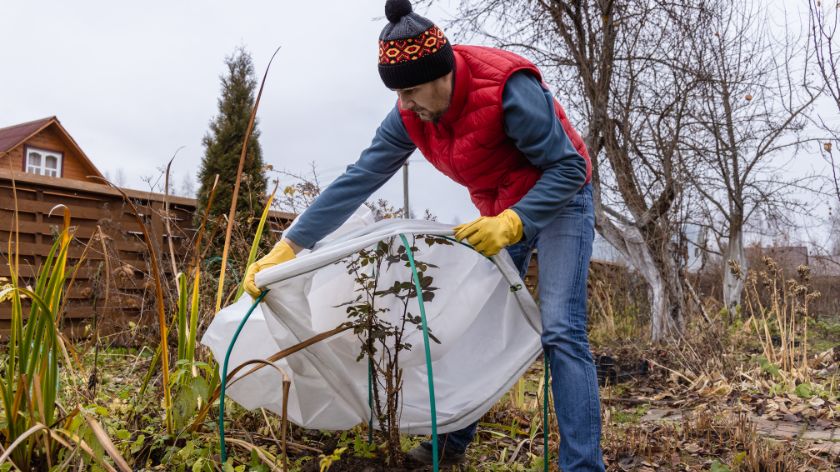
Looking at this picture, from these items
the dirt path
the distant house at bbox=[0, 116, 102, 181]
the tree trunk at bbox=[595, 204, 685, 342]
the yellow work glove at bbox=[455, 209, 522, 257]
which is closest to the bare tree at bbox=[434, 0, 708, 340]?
the tree trunk at bbox=[595, 204, 685, 342]

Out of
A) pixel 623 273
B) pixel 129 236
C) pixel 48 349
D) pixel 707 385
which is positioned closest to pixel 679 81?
pixel 623 273

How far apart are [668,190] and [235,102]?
5.75 m

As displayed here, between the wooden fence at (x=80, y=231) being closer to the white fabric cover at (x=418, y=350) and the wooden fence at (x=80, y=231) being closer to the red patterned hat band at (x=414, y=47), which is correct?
the white fabric cover at (x=418, y=350)

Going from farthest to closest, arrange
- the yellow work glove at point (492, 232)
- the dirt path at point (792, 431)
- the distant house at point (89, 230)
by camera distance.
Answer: the distant house at point (89, 230) < the dirt path at point (792, 431) < the yellow work glove at point (492, 232)

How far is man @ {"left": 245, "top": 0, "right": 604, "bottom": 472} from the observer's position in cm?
170

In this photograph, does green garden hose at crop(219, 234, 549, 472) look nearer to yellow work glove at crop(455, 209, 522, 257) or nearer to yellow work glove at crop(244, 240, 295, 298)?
yellow work glove at crop(244, 240, 295, 298)

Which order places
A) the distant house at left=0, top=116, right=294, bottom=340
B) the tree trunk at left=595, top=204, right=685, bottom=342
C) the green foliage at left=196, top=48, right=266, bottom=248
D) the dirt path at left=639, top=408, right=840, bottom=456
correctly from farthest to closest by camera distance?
the green foliage at left=196, top=48, right=266, bottom=248 < the tree trunk at left=595, top=204, right=685, bottom=342 < the distant house at left=0, top=116, right=294, bottom=340 < the dirt path at left=639, top=408, right=840, bottom=456

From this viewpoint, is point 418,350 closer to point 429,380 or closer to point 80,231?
point 429,380

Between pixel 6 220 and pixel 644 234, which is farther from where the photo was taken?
pixel 644 234

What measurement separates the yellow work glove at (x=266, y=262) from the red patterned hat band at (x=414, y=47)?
0.68 m

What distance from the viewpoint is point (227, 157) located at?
25.5 ft

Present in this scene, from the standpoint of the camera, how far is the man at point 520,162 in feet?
5.59

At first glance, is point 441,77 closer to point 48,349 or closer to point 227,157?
point 48,349

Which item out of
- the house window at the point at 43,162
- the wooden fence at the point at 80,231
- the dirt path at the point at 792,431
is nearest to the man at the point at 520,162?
the dirt path at the point at 792,431
